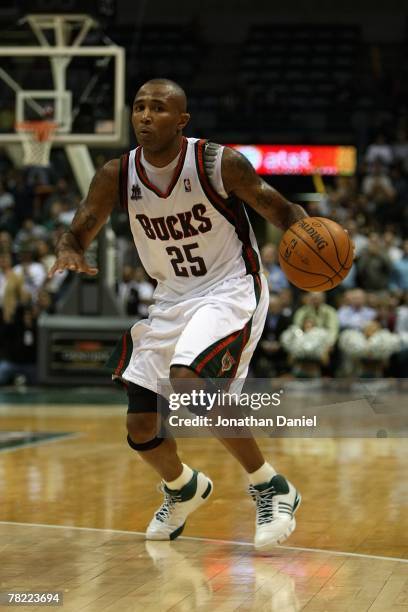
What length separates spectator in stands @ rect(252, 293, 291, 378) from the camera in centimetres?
1348

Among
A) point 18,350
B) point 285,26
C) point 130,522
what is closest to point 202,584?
point 130,522

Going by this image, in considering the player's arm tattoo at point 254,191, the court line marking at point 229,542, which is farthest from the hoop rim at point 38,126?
the player's arm tattoo at point 254,191

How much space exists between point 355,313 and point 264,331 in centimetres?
115

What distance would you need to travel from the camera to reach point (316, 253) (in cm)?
465

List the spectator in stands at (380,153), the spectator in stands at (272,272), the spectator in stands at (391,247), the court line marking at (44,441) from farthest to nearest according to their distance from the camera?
1. the spectator in stands at (380,153)
2. the spectator in stands at (391,247)
3. the spectator in stands at (272,272)
4. the court line marking at (44,441)

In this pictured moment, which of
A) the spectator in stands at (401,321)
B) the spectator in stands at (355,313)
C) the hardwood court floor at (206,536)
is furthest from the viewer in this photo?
the spectator in stands at (355,313)

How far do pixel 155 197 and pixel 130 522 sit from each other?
171cm

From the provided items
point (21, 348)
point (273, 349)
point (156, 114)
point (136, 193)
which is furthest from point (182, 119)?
point (21, 348)

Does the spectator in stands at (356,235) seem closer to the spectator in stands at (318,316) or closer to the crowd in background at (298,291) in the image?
the crowd in background at (298,291)

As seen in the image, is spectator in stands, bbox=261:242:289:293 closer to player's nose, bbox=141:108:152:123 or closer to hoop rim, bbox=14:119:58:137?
hoop rim, bbox=14:119:58:137

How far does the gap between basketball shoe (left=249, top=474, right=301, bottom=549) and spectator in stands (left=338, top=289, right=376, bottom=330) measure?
8.63 metres

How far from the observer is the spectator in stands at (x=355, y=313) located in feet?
44.3

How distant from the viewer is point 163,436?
4.91 m

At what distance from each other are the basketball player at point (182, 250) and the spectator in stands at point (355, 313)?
867cm
